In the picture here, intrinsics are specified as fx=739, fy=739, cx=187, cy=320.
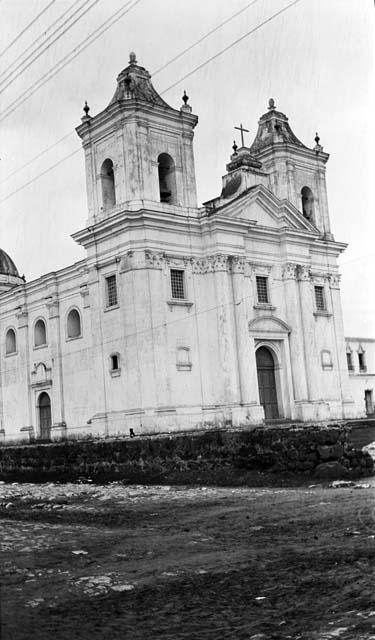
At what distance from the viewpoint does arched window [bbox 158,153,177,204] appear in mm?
31453

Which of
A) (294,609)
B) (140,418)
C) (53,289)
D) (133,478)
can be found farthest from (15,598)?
(53,289)

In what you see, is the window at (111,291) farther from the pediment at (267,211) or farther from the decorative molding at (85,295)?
the pediment at (267,211)

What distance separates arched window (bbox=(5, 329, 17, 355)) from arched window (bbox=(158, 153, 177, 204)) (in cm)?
1397

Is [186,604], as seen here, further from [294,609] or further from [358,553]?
[358,553]

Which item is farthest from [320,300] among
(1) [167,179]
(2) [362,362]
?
(2) [362,362]

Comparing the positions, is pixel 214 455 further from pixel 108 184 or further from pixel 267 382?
pixel 108 184

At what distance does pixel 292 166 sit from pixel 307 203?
2.24 meters

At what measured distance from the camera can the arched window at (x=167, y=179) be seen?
31453 mm

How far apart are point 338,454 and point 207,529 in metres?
7.86

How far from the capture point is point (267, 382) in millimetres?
33156

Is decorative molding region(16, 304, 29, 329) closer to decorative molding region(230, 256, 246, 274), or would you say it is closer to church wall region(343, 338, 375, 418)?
decorative molding region(230, 256, 246, 274)

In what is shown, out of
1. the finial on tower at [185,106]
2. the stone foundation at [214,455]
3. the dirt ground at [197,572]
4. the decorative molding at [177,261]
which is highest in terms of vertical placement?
the finial on tower at [185,106]

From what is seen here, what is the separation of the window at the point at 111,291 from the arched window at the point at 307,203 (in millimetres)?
11810

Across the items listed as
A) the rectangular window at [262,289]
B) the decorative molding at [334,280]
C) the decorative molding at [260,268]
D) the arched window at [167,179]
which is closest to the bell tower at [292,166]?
the decorative molding at [334,280]
